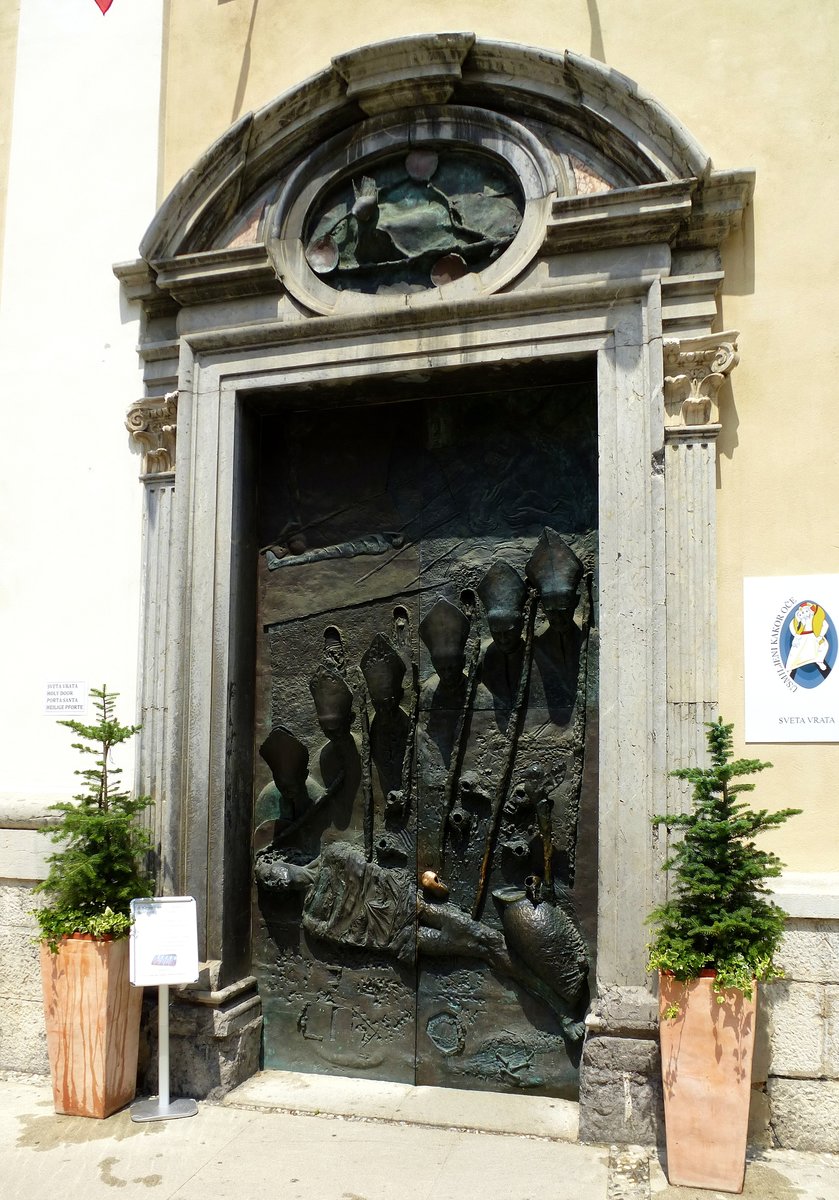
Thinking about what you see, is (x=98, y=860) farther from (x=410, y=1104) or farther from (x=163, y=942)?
(x=410, y=1104)

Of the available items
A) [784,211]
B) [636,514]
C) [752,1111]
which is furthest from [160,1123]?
[784,211]

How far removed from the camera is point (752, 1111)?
4.20 m

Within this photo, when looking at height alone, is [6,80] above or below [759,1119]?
above

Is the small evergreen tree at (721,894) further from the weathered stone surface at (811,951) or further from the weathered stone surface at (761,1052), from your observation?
the weathered stone surface at (761,1052)

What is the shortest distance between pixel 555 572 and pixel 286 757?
1565mm

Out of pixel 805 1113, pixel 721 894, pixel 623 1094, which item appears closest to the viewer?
pixel 721 894

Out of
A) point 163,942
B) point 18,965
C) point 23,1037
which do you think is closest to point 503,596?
point 163,942

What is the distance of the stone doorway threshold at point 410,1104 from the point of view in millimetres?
4480

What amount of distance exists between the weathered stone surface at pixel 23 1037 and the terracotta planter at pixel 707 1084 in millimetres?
2988

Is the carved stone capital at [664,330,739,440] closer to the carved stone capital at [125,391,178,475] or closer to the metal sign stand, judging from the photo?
the carved stone capital at [125,391,178,475]

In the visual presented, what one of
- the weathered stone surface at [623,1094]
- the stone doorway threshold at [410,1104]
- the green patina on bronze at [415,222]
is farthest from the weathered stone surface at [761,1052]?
the green patina on bronze at [415,222]

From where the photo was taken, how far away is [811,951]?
4203 millimetres

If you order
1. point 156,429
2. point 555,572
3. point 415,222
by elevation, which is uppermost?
point 415,222

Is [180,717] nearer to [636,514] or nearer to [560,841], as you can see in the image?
[560,841]
